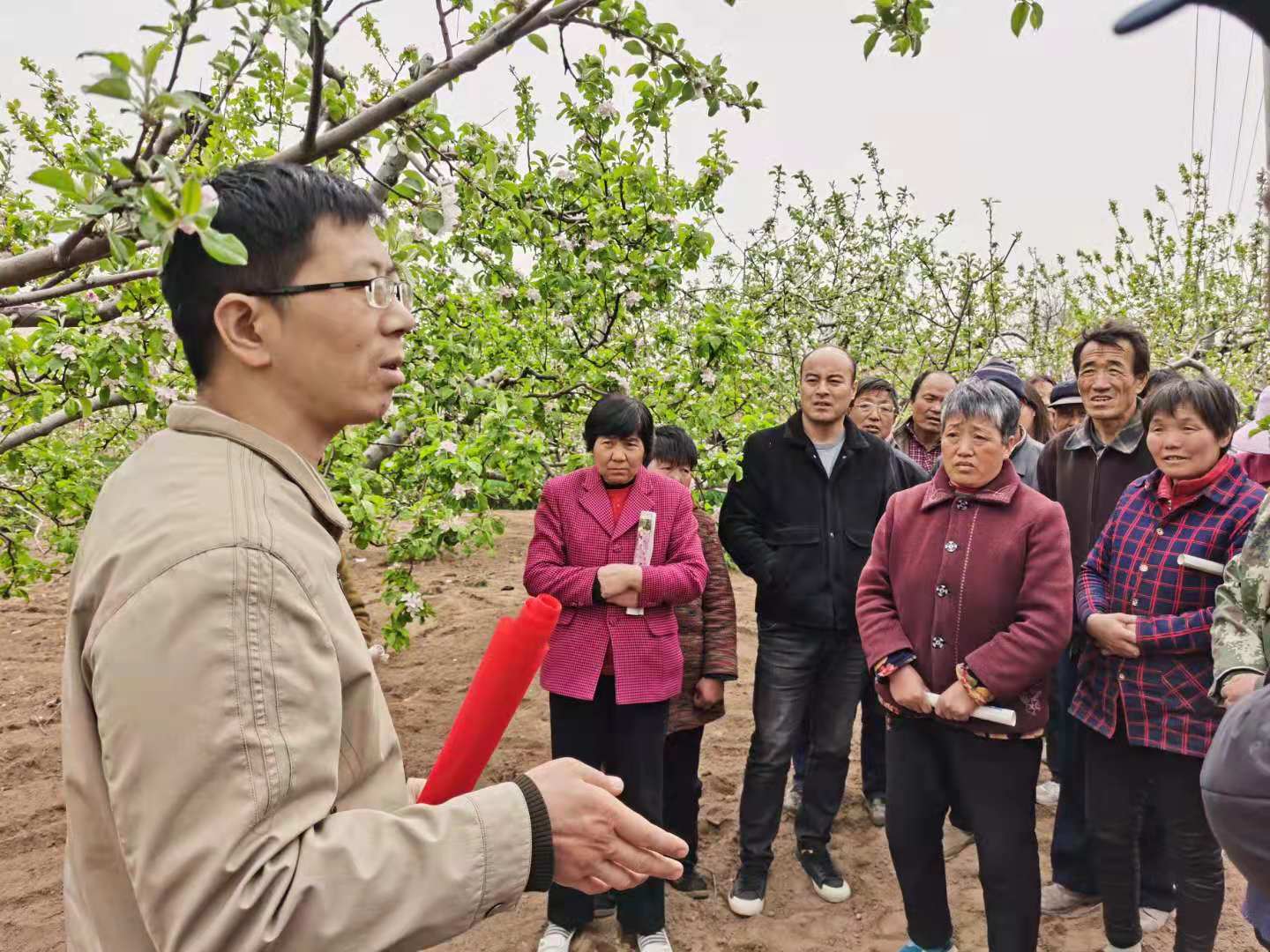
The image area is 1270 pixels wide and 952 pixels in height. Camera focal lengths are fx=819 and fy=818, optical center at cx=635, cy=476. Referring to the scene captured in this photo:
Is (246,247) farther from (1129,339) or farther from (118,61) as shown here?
(1129,339)

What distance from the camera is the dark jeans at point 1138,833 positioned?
9.43 feet

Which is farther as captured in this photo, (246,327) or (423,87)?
(423,87)

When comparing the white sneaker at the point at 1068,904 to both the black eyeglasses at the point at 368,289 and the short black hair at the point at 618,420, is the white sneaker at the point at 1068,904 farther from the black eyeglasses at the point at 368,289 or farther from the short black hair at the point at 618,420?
the black eyeglasses at the point at 368,289

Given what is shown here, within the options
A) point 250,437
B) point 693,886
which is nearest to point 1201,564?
point 693,886

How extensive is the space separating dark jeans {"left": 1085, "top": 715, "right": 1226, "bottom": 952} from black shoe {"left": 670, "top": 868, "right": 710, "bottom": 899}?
1.64 metres

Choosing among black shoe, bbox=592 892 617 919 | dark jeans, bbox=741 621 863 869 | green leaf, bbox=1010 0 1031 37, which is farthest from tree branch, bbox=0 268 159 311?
black shoe, bbox=592 892 617 919

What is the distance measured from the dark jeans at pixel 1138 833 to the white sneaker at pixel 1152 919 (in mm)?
240

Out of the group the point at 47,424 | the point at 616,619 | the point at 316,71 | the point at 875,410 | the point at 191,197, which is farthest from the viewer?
the point at 875,410

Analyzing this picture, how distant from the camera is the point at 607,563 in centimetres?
342

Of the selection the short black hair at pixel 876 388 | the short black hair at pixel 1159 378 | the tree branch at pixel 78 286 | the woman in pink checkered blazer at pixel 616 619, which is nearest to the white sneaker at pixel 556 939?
the woman in pink checkered blazer at pixel 616 619

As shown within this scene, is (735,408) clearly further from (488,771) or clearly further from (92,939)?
(92,939)

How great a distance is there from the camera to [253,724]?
0.92m

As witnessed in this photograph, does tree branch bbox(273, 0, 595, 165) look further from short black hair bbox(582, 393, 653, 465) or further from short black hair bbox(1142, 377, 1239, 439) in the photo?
short black hair bbox(1142, 377, 1239, 439)

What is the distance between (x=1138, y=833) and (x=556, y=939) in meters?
2.29
